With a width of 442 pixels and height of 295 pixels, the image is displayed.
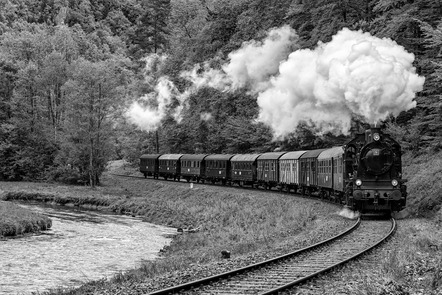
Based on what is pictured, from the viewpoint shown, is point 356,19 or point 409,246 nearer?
point 409,246

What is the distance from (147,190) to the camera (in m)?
55.5

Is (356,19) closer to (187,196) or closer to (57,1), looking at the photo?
(187,196)

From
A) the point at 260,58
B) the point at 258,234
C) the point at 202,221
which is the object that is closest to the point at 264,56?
the point at 260,58

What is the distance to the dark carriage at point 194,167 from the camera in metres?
55.8

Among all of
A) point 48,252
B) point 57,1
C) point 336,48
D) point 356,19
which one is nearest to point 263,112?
point 356,19

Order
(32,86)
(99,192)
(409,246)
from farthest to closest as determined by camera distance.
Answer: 1. (32,86)
2. (99,192)
3. (409,246)

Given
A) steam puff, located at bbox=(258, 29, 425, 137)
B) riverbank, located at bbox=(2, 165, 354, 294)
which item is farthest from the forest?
riverbank, located at bbox=(2, 165, 354, 294)

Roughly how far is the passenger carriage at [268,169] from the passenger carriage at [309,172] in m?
4.34

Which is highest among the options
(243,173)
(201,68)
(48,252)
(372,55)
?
(201,68)

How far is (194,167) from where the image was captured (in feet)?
187

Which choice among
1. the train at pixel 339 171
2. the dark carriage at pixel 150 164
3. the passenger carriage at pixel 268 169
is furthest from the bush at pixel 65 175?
the passenger carriage at pixel 268 169

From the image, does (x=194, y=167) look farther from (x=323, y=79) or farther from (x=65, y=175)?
(x=323, y=79)

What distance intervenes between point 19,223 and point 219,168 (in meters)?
24.8

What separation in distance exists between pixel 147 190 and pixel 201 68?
30.0 meters
